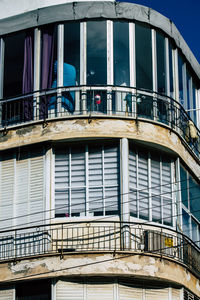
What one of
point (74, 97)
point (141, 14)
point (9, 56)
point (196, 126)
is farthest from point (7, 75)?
point (196, 126)

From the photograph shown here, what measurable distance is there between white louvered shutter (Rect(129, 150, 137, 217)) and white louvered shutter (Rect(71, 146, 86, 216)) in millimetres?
1456

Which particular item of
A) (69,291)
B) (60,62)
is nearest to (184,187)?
(60,62)

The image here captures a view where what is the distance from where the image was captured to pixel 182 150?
3300 cm

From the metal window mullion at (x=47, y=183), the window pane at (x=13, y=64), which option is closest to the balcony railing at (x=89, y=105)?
the window pane at (x=13, y=64)

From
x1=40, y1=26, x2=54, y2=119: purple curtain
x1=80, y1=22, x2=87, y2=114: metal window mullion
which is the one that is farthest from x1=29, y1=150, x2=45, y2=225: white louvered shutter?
x1=80, y1=22, x2=87, y2=114: metal window mullion

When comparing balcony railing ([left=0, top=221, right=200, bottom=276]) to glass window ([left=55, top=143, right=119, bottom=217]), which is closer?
balcony railing ([left=0, top=221, right=200, bottom=276])

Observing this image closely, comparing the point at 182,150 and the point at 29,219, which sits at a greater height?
the point at 182,150

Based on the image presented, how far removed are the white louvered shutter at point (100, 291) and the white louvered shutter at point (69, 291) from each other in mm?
241

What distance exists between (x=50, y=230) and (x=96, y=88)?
5.03 metres

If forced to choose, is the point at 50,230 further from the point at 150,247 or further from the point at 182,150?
the point at 182,150

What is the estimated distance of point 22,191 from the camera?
31641 millimetres

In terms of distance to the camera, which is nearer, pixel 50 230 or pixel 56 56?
pixel 50 230

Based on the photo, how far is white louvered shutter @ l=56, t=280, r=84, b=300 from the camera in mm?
29500

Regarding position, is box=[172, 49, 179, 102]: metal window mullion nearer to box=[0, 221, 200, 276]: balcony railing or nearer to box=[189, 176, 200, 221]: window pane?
box=[189, 176, 200, 221]: window pane
